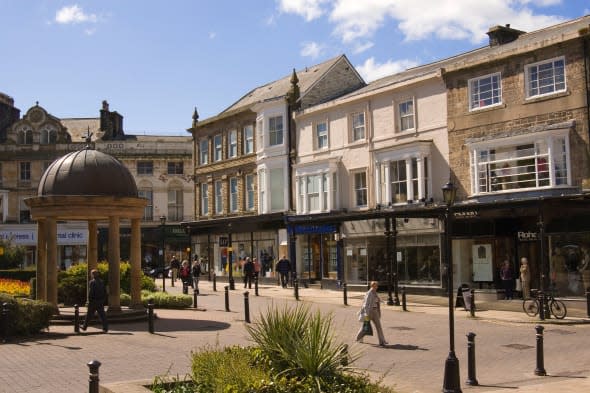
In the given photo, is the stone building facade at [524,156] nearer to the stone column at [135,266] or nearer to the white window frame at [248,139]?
the stone column at [135,266]

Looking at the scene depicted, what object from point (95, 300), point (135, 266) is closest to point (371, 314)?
point (95, 300)

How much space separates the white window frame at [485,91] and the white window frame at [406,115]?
330cm

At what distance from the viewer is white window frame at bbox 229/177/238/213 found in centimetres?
4472

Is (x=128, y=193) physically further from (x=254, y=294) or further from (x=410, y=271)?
(x=410, y=271)

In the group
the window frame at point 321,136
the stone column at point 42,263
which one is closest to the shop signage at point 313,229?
the window frame at point 321,136

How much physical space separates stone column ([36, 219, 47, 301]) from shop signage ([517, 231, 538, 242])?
17455 mm

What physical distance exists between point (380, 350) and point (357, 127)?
20.4 m

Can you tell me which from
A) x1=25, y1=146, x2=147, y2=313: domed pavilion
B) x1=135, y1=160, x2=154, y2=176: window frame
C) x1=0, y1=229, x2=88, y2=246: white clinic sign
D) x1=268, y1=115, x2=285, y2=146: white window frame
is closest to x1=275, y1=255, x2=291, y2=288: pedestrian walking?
x1=268, y1=115, x2=285, y2=146: white window frame

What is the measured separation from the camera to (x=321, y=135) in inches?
1489

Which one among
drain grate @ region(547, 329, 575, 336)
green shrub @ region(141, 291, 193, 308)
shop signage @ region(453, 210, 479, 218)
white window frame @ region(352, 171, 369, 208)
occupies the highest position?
white window frame @ region(352, 171, 369, 208)

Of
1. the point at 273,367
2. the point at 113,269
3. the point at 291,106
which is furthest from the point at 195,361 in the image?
the point at 291,106

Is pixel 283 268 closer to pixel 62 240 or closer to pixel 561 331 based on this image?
pixel 561 331

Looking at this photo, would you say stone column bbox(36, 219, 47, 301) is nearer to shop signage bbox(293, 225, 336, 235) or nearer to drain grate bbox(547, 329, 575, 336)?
drain grate bbox(547, 329, 575, 336)

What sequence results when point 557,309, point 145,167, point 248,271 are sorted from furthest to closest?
point 145,167
point 248,271
point 557,309
